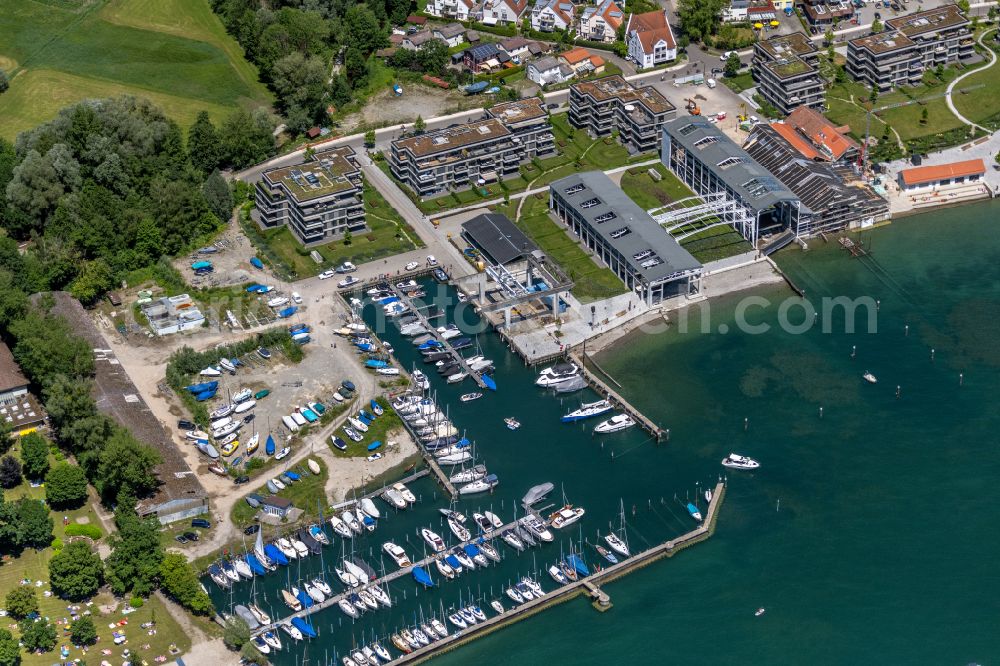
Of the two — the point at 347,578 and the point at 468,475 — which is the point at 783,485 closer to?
the point at 468,475

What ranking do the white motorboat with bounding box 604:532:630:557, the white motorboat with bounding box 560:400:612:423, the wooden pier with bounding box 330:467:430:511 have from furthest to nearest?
the white motorboat with bounding box 560:400:612:423 < the wooden pier with bounding box 330:467:430:511 < the white motorboat with bounding box 604:532:630:557

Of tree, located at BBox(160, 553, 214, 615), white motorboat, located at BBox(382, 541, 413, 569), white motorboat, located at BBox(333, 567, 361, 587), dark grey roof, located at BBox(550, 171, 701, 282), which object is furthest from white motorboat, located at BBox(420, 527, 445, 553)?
dark grey roof, located at BBox(550, 171, 701, 282)

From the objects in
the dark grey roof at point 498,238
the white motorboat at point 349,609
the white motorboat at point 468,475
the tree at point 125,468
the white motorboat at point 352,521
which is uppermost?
the dark grey roof at point 498,238

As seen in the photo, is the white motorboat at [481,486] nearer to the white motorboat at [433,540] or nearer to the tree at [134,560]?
the white motorboat at [433,540]

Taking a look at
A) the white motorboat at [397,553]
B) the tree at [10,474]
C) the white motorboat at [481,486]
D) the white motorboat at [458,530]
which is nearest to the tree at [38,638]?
the tree at [10,474]

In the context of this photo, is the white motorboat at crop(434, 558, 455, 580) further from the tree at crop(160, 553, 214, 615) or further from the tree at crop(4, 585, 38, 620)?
the tree at crop(4, 585, 38, 620)
